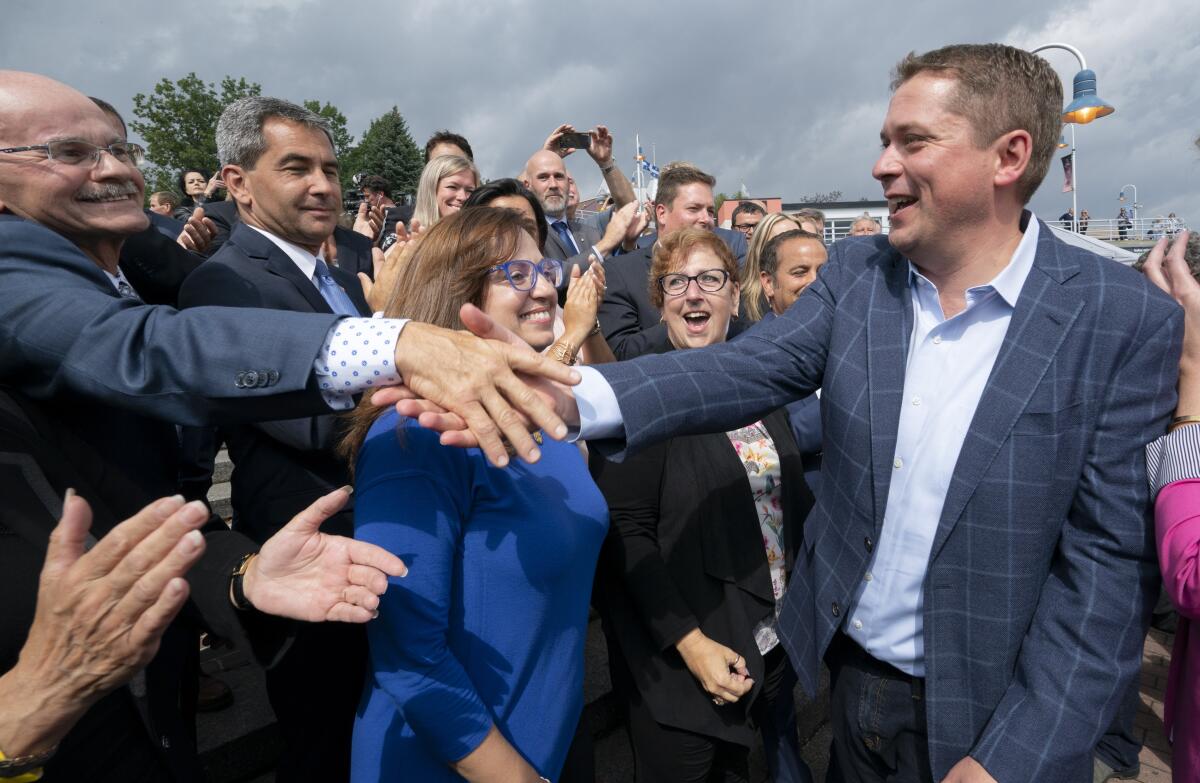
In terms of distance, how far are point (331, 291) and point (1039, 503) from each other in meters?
2.54

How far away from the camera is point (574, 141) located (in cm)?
557

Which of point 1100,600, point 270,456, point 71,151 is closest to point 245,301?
point 270,456

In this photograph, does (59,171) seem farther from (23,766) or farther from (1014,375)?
(1014,375)

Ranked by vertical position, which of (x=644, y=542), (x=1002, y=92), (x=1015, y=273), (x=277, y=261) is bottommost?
(x=644, y=542)

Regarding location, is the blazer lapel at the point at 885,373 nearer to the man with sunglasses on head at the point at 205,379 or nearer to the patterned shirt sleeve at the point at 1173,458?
the patterned shirt sleeve at the point at 1173,458

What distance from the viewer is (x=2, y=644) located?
1.23 meters

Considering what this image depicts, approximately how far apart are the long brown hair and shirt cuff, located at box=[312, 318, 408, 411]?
33 centimetres

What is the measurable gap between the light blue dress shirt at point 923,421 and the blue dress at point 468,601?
0.26m

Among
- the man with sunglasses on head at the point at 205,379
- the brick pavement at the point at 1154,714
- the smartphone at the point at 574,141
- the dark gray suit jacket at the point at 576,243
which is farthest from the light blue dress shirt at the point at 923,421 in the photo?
the smartphone at the point at 574,141

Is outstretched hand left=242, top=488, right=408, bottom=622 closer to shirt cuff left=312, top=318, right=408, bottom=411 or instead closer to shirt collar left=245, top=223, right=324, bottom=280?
shirt cuff left=312, top=318, right=408, bottom=411

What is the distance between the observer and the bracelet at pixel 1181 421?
1467 millimetres

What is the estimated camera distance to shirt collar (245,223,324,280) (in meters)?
2.59

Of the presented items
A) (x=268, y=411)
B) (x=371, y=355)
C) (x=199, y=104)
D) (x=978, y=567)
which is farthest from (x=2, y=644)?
(x=199, y=104)

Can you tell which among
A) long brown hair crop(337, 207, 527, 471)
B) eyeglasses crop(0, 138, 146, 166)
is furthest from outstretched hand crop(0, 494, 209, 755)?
eyeglasses crop(0, 138, 146, 166)
